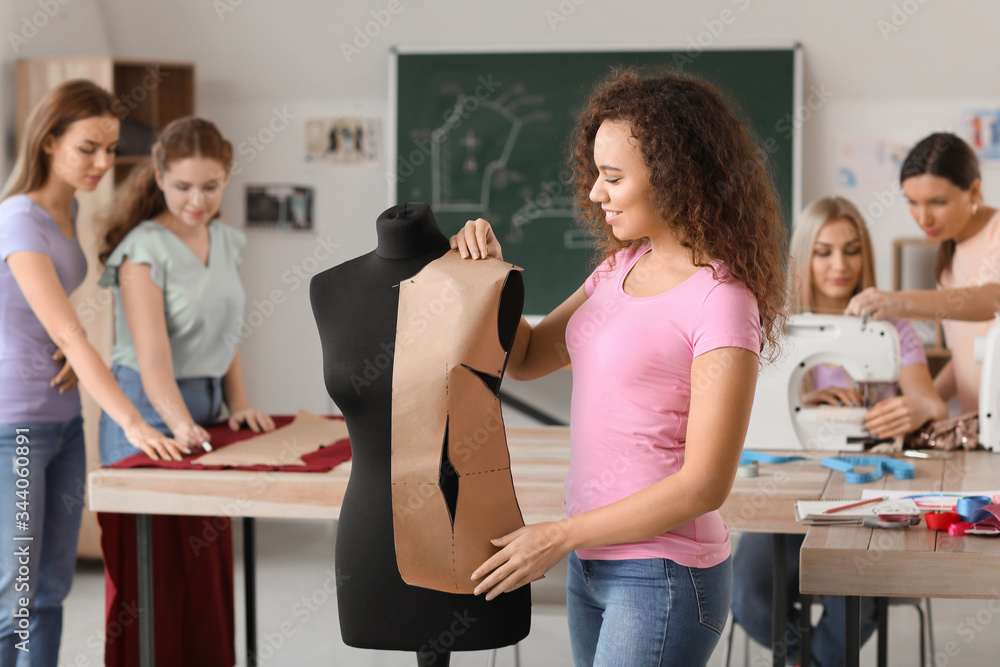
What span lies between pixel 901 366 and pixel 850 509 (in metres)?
0.87

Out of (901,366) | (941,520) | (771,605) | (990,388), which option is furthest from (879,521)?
(771,605)

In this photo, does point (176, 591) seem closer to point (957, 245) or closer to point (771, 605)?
point (771, 605)

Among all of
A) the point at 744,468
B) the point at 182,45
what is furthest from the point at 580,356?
the point at 182,45

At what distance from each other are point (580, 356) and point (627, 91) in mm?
355

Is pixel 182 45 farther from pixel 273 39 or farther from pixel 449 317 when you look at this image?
pixel 449 317

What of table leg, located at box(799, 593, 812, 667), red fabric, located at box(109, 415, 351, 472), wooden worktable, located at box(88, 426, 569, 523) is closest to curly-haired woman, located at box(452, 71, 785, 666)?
wooden worktable, located at box(88, 426, 569, 523)

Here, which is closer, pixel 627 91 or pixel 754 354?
pixel 754 354

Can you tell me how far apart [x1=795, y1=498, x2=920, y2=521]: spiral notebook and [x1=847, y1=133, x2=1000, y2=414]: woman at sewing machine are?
0.74 metres

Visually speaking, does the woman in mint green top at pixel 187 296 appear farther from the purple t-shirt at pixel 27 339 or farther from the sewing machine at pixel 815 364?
the sewing machine at pixel 815 364

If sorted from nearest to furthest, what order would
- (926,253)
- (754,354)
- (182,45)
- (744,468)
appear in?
(754,354), (744,468), (926,253), (182,45)

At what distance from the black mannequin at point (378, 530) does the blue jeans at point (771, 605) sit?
4.24 ft

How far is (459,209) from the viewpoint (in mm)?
3965

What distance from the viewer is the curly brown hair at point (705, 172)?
1.14 metres

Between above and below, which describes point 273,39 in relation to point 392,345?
above
